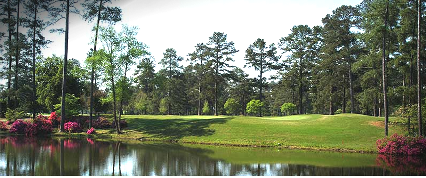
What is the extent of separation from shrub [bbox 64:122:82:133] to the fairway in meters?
6.12

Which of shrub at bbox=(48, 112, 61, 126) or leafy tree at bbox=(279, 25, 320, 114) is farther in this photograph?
leafy tree at bbox=(279, 25, 320, 114)

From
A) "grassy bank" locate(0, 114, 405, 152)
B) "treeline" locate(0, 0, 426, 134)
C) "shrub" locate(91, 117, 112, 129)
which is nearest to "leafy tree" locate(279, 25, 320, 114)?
"treeline" locate(0, 0, 426, 134)

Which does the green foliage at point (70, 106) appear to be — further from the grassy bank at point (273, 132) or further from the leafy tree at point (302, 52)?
the leafy tree at point (302, 52)

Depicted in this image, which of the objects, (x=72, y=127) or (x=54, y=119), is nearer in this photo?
(x=72, y=127)

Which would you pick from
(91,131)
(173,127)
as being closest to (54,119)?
(91,131)

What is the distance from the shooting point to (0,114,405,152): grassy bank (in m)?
28.1

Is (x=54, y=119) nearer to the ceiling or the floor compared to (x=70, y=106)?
nearer to the floor

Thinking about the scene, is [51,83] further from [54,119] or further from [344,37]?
[344,37]

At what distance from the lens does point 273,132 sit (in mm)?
31688

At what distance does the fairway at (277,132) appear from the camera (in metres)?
28.1

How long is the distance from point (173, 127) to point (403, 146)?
77.1 feet

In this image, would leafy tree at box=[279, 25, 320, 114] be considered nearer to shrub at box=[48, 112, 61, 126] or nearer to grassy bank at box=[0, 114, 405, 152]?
grassy bank at box=[0, 114, 405, 152]

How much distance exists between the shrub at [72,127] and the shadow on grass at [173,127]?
6299 mm

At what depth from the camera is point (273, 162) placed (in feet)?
63.7
